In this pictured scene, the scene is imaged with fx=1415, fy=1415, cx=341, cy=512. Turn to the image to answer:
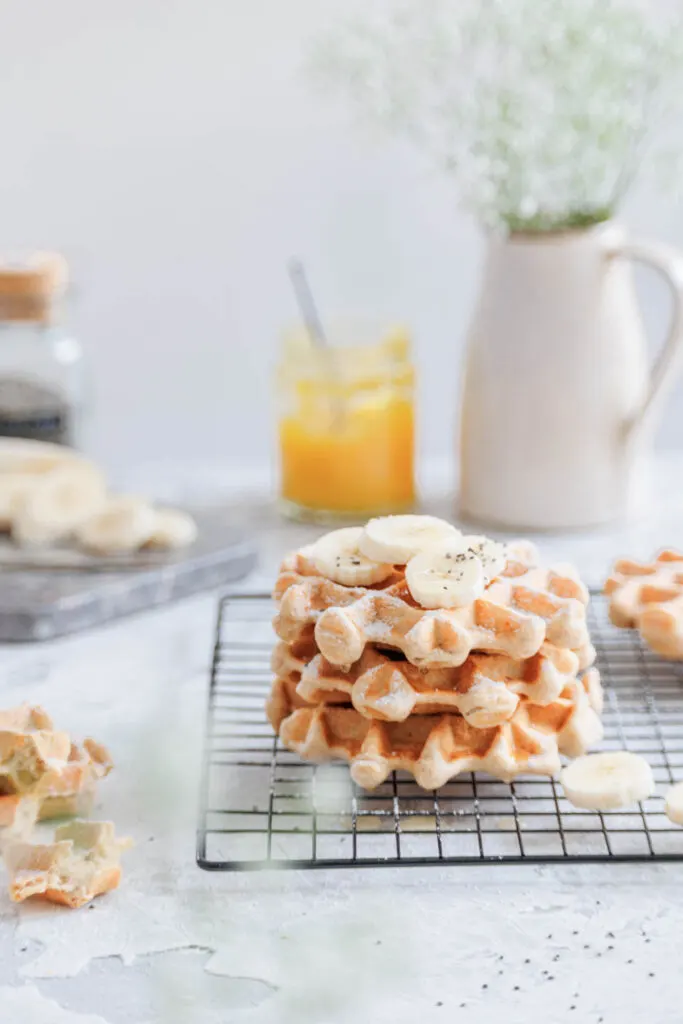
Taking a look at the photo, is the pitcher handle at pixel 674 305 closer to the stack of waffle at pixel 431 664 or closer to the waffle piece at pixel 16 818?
the stack of waffle at pixel 431 664

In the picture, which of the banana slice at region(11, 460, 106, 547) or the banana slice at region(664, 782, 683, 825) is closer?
the banana slice at region(664, 782, 683, 825)

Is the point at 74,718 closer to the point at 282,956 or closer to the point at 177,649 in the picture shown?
the point at 177,649

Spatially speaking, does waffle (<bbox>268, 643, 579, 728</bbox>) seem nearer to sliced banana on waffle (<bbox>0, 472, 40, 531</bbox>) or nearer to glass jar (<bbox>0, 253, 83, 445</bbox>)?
sliced banana on waffle (<bbox>0, 472, 40, 531</bbox>)

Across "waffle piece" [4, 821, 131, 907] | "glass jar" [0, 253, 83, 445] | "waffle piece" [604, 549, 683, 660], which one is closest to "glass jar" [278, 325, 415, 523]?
"glass jar" [0, 253, 83, 445]

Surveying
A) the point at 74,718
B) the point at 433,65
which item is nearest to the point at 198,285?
the point at 433,65

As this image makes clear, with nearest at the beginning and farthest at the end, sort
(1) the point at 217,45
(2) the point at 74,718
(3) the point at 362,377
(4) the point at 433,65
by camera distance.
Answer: (2) the point at 74,718 < (4) the point at 433,65 < (3) the point at 362,377 < (1) the point at 217,45

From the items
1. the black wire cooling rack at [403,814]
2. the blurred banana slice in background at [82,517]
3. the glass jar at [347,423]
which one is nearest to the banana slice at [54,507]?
the blurred banana slice in background at [82,517]
